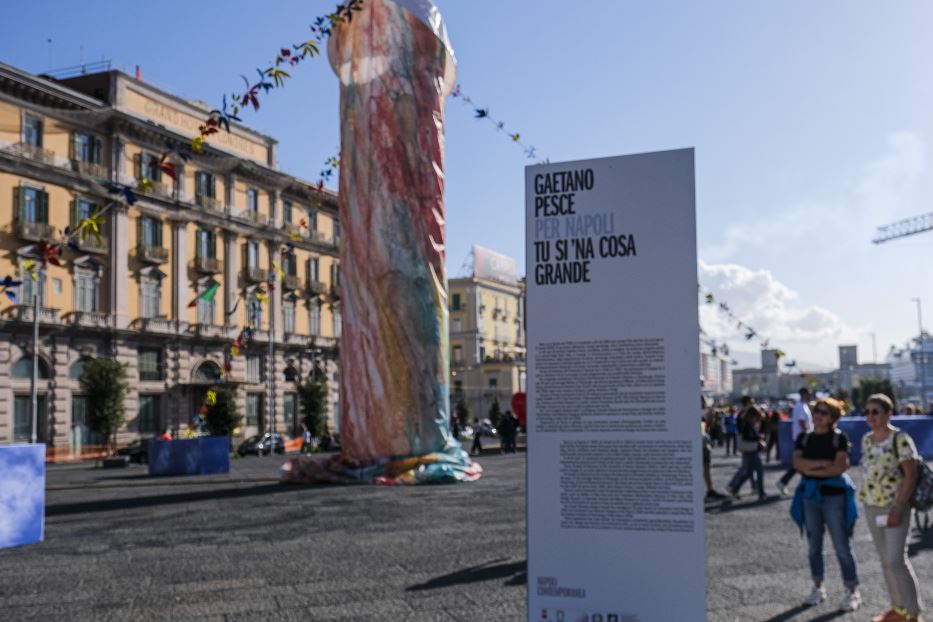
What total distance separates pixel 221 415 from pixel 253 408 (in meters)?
6.89

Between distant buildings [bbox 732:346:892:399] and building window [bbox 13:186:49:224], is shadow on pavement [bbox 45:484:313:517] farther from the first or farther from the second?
distant buildings [bbox 732:346:892:399]

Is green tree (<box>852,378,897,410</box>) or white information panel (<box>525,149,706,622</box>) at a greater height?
white information panel (<box>525,149,706,622</box>)

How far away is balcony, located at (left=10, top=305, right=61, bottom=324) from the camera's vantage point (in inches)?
1467

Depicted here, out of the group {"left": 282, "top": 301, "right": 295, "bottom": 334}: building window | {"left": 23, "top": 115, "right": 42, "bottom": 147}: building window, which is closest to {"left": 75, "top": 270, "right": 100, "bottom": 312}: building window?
{"left": 23, "top": 115, "right": 42, "bottom": 147}: building window

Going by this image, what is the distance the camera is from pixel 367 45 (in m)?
19.8

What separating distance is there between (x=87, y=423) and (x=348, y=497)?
28.3 meters

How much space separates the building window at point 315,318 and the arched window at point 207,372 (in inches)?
391

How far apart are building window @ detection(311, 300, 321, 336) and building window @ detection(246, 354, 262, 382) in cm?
585

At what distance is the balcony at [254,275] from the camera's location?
51.0 m

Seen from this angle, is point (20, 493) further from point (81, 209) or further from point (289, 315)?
point (289, 315)

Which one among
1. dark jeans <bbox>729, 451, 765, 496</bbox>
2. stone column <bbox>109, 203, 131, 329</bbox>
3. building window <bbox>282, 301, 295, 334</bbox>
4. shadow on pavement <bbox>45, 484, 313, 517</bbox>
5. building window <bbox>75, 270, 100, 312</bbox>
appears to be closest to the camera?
dark jeans <bbox>729, 451, 765, 496</bbox>

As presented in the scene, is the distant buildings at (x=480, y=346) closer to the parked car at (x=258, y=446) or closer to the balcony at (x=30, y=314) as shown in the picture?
the parked car at (x=258, y=446)

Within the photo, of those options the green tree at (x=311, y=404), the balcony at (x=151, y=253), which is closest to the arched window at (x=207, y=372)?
the green tree at (x=311, y=404)

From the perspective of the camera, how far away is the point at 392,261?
1922cm
